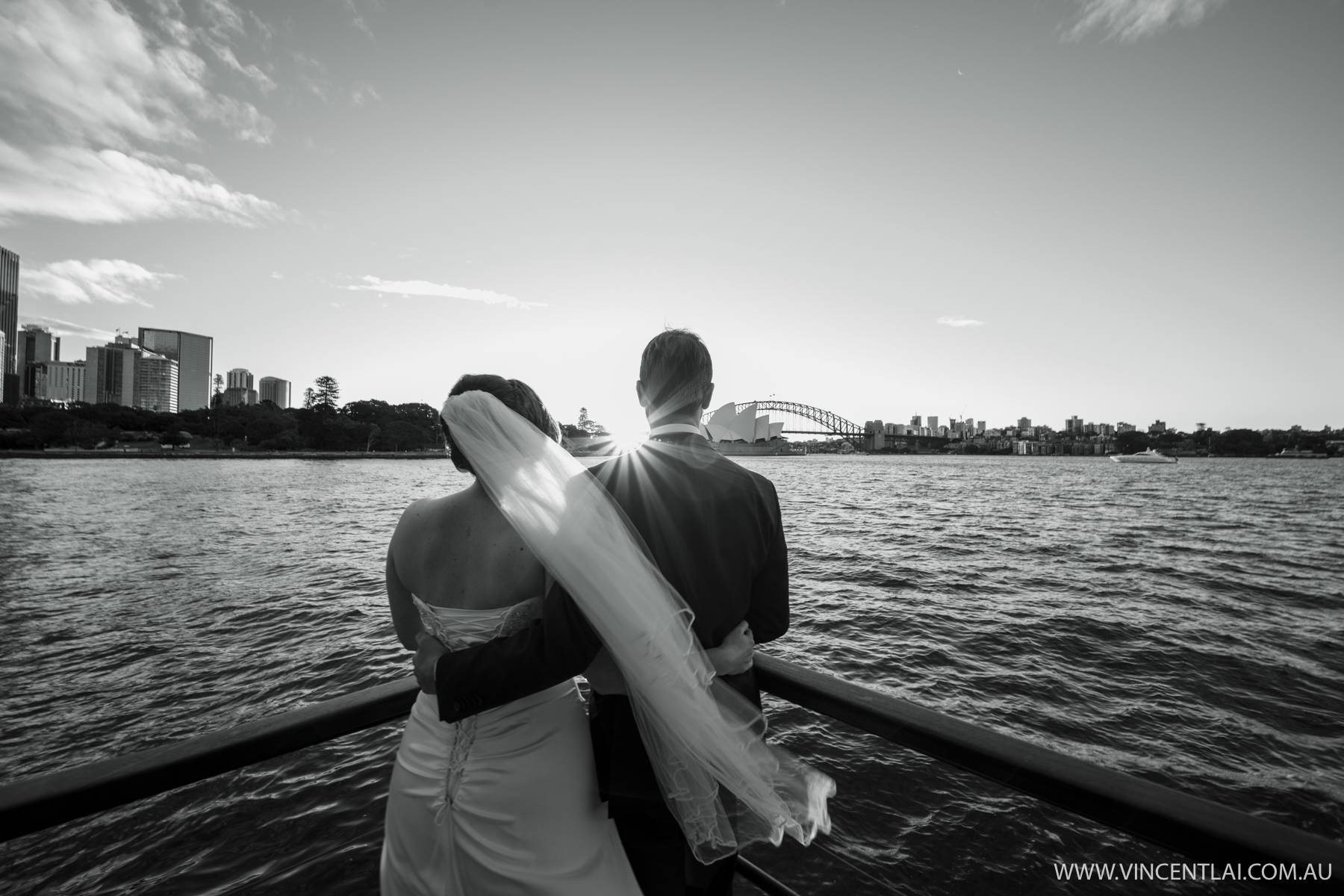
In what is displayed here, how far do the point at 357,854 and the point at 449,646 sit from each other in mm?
4600

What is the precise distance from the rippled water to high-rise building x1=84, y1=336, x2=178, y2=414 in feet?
526

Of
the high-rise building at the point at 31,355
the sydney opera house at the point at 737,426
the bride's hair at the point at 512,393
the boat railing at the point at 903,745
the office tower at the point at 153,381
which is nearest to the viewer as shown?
the boat railing at the point at 903,745

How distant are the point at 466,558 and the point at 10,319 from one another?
171218 mm

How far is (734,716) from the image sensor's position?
1553 mm

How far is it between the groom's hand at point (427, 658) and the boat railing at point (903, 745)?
229 mm

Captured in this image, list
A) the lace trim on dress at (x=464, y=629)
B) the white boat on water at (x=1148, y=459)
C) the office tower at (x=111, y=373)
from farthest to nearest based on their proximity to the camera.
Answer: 1. the office tower at (x=111, y=373)
2. the white boat on water at (x=1148, y=459)
3. the lace trim on dress at (x=464, y=629)

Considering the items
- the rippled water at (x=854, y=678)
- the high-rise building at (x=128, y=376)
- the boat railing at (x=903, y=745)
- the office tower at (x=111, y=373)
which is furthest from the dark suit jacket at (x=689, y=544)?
the office tower at (x=111, y=373)

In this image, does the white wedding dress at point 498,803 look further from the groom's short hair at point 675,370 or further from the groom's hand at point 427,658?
the groom's short hair at point 675,370

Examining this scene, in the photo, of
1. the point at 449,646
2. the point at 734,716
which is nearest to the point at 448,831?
the point at 449,646

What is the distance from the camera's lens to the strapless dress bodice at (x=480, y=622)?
1.64 metres

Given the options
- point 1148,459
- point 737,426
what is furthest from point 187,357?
point 1148,459

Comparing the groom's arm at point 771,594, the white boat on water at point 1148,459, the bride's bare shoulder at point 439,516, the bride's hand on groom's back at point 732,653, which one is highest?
the white boat on water at point 1148,459

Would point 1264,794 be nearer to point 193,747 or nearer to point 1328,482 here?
point 193,747

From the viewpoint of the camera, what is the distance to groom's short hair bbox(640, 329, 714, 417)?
1.74 m
